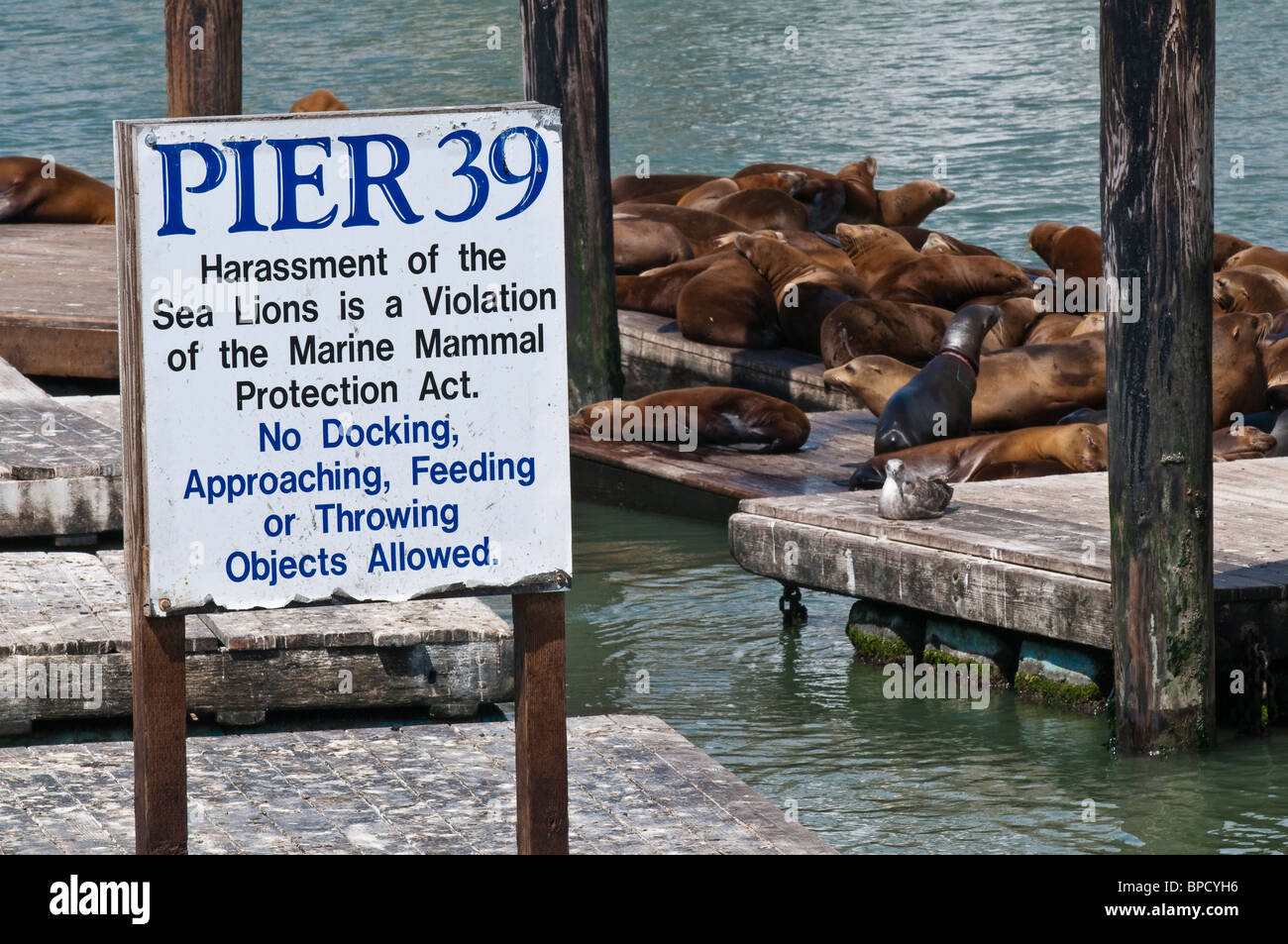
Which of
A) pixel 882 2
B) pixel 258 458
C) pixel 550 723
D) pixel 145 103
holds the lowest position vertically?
pixel 550 723

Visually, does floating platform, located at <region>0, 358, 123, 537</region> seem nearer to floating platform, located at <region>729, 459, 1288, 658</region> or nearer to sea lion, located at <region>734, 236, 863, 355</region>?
floating platform, located at <region>729, 459, 1288, 658</region>

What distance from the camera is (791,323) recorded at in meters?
12.0

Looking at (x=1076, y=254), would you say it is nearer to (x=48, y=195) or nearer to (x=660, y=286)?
(x=660, y=286)

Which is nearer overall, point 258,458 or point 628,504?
point 258,458

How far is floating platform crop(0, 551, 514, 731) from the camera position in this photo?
5.93 meters

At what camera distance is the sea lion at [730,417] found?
10109 millimetres

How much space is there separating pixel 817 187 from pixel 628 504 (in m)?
7.16

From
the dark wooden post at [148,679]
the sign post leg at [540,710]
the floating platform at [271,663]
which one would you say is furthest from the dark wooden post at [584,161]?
the dark wooden post at [148,679]

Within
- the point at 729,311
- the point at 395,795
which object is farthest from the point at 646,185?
the point at 395,795

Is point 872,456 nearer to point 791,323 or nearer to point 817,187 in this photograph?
point 791,323

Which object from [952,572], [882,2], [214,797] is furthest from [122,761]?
[882,2]

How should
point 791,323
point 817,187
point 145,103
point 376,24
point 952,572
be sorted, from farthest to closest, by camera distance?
point 376,24, point 145,103, point 817,187, point 791,323, point 952,572

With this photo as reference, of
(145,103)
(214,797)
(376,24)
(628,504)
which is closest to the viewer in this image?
(214,797)

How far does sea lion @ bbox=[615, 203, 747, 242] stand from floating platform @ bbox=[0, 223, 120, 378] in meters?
3.66
